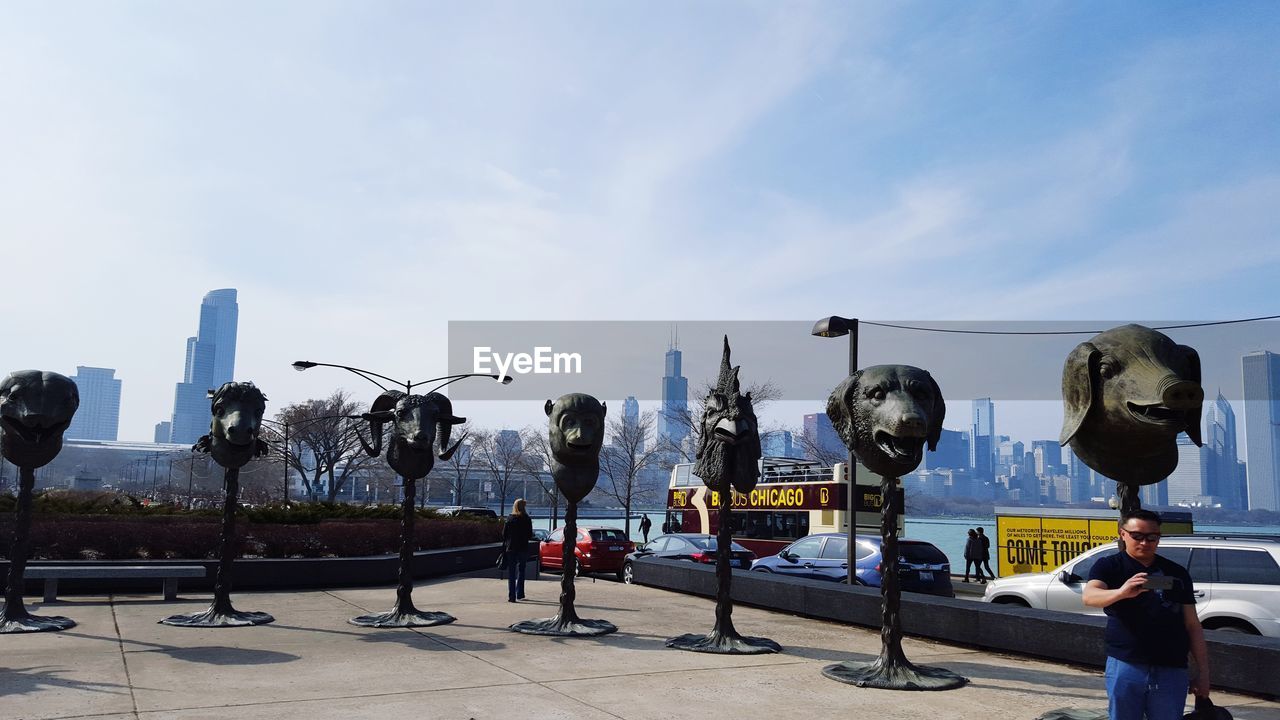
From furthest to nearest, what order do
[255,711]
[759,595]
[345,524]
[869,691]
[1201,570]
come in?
[345,524], [759,595], [1201,570], [869,691], [255,711]

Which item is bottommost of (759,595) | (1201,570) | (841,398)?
(759,595)

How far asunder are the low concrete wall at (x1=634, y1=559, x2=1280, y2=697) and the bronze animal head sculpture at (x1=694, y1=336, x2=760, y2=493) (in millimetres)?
2952

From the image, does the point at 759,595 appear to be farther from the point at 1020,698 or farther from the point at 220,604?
the point at 220,604

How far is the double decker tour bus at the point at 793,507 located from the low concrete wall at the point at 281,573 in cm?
854

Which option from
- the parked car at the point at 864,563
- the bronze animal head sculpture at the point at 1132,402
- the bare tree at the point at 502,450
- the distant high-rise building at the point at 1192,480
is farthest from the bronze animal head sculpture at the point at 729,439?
the distant high-rise building at the point at 1192,480

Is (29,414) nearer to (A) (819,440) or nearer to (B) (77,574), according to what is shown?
(B) (77,574)

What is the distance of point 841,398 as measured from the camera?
9.77 meters

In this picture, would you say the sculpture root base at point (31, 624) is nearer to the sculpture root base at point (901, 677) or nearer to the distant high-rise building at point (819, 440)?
the sculpture root base at point (901, 677)

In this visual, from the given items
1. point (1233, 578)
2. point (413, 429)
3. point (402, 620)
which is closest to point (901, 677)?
point (1233, 578)

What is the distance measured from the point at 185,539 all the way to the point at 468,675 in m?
11.6

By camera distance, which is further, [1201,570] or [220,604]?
[220,604]

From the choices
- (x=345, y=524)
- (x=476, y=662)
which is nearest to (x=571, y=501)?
(x=476, y=662)

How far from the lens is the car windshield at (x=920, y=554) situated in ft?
56.9

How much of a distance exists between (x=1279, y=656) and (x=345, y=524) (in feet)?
56.2
